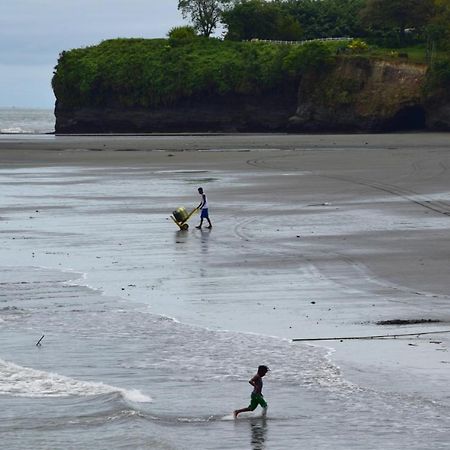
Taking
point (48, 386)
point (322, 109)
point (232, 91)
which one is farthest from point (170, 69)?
point (48, 386)

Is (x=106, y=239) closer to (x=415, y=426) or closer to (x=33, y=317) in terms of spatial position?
(x=33, y=317)

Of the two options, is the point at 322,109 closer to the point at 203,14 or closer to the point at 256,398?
the point at 203,14

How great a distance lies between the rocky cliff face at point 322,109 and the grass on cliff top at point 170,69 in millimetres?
833

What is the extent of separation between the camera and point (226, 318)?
54.3 feet

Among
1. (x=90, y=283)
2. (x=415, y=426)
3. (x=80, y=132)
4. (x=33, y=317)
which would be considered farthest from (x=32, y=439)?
(x=80, y=132)

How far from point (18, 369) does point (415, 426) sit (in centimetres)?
504

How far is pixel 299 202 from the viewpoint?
3150 cm

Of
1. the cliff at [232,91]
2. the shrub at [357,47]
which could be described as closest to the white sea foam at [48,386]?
the cliff at [232,91]

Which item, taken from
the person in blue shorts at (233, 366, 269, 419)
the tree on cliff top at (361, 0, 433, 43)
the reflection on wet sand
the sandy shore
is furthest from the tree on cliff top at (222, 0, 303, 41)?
the reflection on wet sand

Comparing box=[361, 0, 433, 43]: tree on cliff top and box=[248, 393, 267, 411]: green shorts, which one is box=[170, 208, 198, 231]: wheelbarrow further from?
box=[361, 0, 433, 43]: tree on cliff top

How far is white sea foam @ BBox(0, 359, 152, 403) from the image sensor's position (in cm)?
1288

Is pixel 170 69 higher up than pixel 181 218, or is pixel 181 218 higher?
pixel 170 69

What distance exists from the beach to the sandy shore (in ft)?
0.17

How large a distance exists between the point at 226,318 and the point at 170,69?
74553 mm
